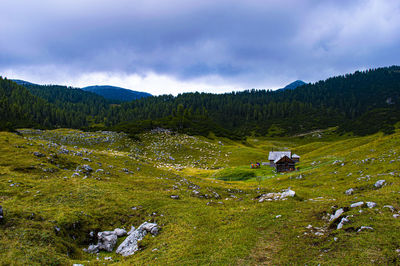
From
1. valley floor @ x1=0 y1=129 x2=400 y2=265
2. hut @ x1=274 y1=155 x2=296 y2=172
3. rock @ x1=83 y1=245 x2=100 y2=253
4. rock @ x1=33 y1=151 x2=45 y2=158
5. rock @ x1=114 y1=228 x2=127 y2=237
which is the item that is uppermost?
rock @ x1=33 y1=151 x2=45 y2=158

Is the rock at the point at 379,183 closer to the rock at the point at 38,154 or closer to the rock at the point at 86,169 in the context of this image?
the rock at the point at 86,169

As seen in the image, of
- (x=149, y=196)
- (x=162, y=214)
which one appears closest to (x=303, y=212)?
(x=162, y=214)

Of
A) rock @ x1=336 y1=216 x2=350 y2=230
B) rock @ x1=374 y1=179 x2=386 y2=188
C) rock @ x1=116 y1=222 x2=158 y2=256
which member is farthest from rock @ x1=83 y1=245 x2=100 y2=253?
rock @ x1=374 y1=179 x2=386 y2=188

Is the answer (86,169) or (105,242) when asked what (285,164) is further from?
(105,242)

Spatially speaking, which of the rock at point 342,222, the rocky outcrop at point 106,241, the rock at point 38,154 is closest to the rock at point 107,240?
the rocky outcrop at point 106,241

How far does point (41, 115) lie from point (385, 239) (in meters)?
234

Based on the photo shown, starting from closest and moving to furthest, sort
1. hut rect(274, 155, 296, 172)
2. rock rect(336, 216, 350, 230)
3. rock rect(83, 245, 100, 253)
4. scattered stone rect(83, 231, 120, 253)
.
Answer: rock rect(336, 216, 350, 230) → rock rect(83, 245, 100, 253) → scattered stone rect(83, 231, 120, 253) → hut rect(274, 155, 296, 172)

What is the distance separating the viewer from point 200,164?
81562 millimetres

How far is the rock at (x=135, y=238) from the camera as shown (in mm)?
14436

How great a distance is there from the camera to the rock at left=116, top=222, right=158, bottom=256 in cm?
1444

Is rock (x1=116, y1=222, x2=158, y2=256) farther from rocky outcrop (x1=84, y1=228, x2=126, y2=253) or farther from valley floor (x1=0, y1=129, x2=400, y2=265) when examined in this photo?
rocky outcrop (x1=84, y1=228, x2=126, y2=253)

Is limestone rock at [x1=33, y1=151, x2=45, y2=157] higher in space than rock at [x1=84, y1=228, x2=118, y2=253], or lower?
higher

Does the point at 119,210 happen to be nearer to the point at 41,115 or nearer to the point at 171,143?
the point at 171,143

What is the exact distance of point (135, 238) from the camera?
15.3 metres
